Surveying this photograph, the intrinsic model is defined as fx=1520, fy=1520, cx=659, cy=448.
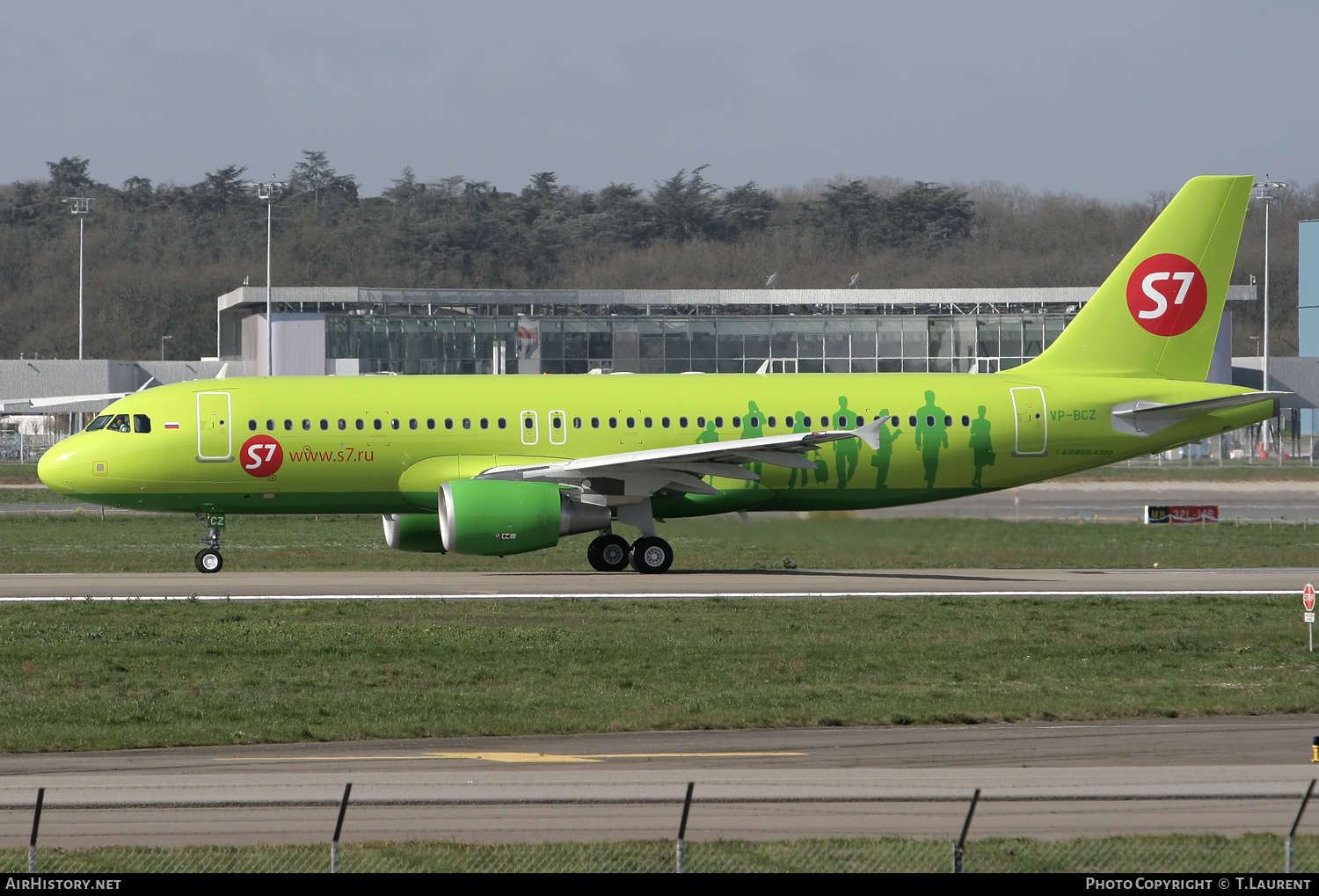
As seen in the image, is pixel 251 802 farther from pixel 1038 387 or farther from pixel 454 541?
pixel 1038 387

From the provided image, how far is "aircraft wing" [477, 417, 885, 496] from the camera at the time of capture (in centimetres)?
3016

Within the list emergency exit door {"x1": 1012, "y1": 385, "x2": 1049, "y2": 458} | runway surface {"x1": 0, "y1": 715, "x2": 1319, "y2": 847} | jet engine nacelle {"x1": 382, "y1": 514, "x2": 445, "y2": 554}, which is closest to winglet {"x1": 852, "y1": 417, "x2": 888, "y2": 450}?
emergency exit door {"x1": 1012, "y1": 385, "x2": 1049, "y2": 458}

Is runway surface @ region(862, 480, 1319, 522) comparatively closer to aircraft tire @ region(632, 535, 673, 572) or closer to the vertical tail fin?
the vertical tail fin

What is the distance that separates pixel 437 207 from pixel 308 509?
475 ft

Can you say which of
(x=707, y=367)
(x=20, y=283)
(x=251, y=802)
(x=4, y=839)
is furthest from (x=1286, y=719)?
(x=20, y=283)

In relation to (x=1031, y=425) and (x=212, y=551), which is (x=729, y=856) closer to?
(x=1031, y=425)

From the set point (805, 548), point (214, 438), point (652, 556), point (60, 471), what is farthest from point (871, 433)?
point (60, 471)

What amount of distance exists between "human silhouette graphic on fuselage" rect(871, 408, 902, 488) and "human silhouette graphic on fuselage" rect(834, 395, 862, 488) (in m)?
0.41

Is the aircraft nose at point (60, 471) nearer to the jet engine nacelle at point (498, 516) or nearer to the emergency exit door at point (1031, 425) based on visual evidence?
the jet engine nacelle at point (498, 516)

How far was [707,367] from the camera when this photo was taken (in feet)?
262

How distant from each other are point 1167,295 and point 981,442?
5.45m

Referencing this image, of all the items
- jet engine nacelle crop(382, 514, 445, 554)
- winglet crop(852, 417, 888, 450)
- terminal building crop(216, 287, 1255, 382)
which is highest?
terminal building crop(216, 287, 1255, 382)

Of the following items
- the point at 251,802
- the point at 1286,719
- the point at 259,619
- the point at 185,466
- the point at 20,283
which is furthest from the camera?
the point at 20,283

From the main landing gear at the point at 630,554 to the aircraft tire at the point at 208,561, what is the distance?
8.03 meters
